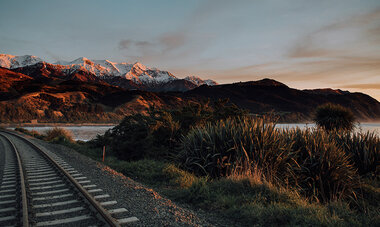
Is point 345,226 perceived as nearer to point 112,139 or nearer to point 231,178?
point 231,178

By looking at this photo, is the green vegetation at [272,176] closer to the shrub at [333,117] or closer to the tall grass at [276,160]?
the tall grass at [276,160]

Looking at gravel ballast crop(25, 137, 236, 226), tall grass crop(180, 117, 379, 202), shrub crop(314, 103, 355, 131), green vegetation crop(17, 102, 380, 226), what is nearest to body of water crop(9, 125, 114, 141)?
shrub crop(314, 103, 355, 131)

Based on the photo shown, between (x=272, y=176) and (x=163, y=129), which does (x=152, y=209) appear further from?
(x=163, y=129)

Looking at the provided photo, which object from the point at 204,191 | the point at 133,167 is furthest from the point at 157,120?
the point at 204,191

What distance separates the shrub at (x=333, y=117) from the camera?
1908cm

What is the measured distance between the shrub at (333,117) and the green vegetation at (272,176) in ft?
28.8

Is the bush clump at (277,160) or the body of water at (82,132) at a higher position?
the bush clump at (277,160)

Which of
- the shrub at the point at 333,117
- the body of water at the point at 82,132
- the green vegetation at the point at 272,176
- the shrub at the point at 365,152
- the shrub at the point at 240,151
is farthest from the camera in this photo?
the body of water at the point at 82,132

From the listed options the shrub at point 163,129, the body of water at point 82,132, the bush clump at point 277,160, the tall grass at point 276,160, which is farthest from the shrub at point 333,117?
the body of water at point 82,132

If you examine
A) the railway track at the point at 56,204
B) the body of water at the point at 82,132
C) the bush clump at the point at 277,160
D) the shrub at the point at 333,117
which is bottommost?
the body of water at the point at 82,132

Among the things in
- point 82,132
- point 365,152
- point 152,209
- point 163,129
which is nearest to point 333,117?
point 365,152

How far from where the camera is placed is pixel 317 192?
7285mm

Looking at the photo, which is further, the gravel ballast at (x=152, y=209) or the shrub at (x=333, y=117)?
the shrub at (x=333, y=117)

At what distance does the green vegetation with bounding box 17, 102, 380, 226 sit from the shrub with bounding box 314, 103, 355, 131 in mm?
8777
